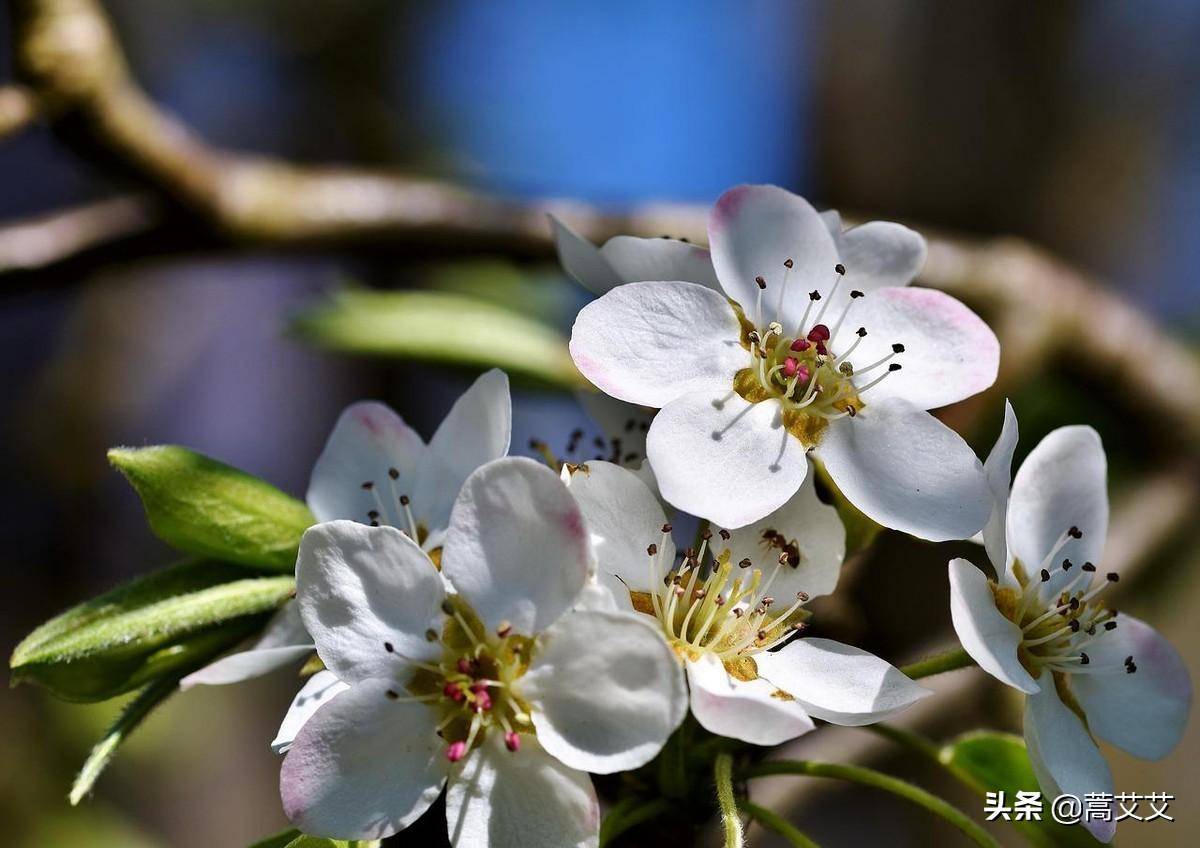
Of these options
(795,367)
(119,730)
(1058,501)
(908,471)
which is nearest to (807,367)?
A: (795,367)

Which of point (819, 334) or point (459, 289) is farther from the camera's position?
point (459, 289)

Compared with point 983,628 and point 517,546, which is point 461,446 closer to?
point 517,546

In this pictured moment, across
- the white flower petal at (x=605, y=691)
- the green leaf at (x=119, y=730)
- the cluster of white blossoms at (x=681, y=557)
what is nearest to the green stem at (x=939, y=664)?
the cluster of white blossoms at (x=681, y=557)

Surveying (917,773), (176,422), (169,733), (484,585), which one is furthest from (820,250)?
(176,422)

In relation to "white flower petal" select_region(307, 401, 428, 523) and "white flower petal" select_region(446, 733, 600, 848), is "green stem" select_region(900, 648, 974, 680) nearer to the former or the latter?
"white flower petal" select_region(446, 733, 600, 848)

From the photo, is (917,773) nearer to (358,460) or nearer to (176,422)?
(358,460)

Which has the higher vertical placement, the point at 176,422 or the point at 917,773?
the point at 917,773

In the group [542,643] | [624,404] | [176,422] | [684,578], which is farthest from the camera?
[176,422]
